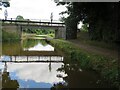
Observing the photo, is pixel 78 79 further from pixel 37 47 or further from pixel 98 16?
pixel 37 47

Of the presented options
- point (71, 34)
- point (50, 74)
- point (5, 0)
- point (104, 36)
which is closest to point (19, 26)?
point (71, 34)

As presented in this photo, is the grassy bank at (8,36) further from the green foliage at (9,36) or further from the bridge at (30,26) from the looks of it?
the bridge at (30,26)

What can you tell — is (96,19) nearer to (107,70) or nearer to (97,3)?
(97,3)

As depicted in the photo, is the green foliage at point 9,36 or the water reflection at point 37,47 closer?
the water reflection at point 37,47

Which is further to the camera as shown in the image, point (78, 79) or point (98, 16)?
point (98, 16)

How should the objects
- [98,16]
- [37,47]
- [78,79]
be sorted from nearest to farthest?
1. [78,79]
2. [98,16]
3. [37,47]

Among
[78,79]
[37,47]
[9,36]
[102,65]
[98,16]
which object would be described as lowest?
[37,47]

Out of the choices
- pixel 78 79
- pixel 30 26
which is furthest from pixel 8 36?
pixel 78 79

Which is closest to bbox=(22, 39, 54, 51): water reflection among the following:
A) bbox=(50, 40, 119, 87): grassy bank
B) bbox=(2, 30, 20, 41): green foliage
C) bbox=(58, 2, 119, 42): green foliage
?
bbox=(2, 30, 20, 41): green foliage

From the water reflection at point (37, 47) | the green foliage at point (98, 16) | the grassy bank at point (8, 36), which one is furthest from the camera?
the grassy bank at point (8, 36)

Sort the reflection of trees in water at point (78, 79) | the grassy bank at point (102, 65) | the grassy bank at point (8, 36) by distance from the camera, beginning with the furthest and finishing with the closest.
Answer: the grassy bank at point (8, 36) → the reflection of trees in water at point (78, 79) → the grassy bank at point (102, 65)

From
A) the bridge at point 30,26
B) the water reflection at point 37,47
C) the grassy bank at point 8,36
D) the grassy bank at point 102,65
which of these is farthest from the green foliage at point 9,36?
the grassy bank at point 102,65

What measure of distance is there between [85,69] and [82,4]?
195 inches

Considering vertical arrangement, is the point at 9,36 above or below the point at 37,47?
above
